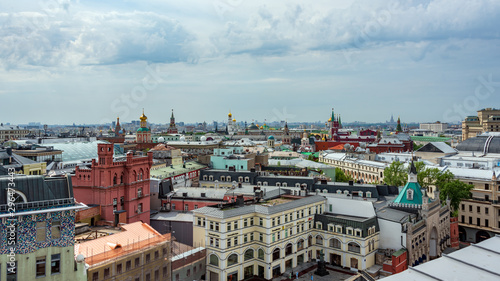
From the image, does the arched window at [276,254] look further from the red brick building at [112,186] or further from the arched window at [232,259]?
the red brick building at [112,186]

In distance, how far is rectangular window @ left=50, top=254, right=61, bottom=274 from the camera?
28884mm

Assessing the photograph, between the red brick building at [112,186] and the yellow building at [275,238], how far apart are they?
10.9 m

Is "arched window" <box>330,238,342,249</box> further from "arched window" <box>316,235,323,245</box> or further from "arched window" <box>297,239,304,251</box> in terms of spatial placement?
"arched window" <box>297,239,304,251</box>

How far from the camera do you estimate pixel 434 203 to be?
225ft

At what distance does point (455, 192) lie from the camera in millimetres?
82250

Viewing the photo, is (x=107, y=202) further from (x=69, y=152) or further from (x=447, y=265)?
(x=69, y=152)

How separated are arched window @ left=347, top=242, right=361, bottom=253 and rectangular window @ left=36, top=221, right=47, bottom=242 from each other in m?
42.9

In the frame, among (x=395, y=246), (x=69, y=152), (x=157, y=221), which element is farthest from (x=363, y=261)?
(x=69, y=152)

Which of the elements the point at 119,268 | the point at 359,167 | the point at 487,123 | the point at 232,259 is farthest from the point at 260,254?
the point at 487,123

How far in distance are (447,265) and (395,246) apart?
978 inches

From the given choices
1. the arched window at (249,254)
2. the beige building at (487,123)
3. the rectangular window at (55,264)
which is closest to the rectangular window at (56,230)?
the rectangular window at (55,264)

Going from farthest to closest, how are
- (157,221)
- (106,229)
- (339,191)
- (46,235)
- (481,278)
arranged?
(339,191), (157,221), (106,229), (481,278), (46,235)

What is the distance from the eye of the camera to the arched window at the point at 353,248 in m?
58.6

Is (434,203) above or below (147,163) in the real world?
below
